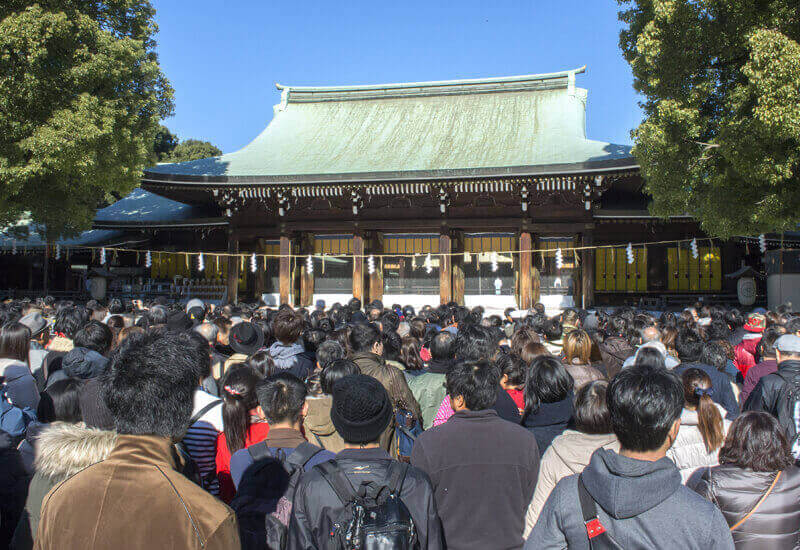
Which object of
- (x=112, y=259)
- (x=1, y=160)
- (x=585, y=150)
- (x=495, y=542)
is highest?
(x=585, y=150)

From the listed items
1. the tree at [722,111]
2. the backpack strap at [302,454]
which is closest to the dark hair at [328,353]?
the backpack strap at [302,454]

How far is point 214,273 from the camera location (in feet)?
63.8

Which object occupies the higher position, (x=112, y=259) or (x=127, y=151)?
(x=127, y=151)

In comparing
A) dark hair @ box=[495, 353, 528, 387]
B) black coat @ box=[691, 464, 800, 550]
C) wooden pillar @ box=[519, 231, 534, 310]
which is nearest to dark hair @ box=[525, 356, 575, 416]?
dark hair @ box=[495, 353, 528, 387]

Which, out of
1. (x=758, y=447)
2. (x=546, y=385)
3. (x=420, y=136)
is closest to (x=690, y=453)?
(x=758, y=447)

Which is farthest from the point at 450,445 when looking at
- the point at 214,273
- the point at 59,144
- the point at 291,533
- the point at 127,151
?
the point at 214,273

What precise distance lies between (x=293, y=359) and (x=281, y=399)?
251cm

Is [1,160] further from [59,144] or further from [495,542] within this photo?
[495,542]

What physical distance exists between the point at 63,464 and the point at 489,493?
1878 mm

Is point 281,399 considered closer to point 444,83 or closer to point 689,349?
point 689,349

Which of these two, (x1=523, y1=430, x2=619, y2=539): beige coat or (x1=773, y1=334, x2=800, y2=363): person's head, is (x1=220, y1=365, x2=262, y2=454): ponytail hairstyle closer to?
(x1=523, y1=430, x2=619, y2=539): beige coat

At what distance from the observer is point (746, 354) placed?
6.42 m

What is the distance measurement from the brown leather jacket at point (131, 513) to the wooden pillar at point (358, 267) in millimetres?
15324

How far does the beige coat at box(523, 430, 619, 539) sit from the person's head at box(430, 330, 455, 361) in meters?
2.15
